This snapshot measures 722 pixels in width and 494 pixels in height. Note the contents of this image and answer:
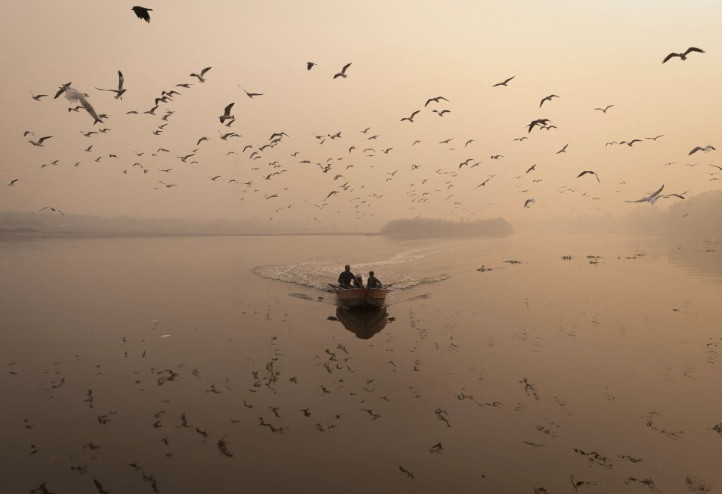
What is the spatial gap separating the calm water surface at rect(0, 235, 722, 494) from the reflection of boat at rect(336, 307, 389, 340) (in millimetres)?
243

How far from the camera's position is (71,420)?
9.90 metres

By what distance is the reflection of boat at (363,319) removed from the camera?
1847 centimetres

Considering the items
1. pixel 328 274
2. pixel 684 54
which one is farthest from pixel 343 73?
pixel 328 274

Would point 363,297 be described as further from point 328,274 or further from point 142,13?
point 328,274

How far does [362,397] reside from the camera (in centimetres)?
1137

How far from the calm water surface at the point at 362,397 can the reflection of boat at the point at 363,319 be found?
24 cm

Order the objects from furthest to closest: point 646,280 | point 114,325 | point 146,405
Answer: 1. point 646,280
2. point 114,325
3. point 146,405

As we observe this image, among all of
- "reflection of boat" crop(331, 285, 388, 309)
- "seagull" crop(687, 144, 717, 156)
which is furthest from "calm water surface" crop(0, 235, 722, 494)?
"seagull" crop(687, 144, 717, 156)

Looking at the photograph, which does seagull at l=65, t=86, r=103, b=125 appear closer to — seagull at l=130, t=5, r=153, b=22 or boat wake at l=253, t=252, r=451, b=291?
seagull at l=130, t=5, r=153, b=22

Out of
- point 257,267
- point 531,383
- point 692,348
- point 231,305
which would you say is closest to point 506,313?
point 692,348

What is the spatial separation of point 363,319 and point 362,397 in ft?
31.0

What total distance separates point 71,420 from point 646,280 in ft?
124

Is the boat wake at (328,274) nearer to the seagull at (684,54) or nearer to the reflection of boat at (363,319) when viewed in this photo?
the reflection of boat at (363,319)

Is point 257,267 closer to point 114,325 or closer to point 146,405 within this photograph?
point 114,325
